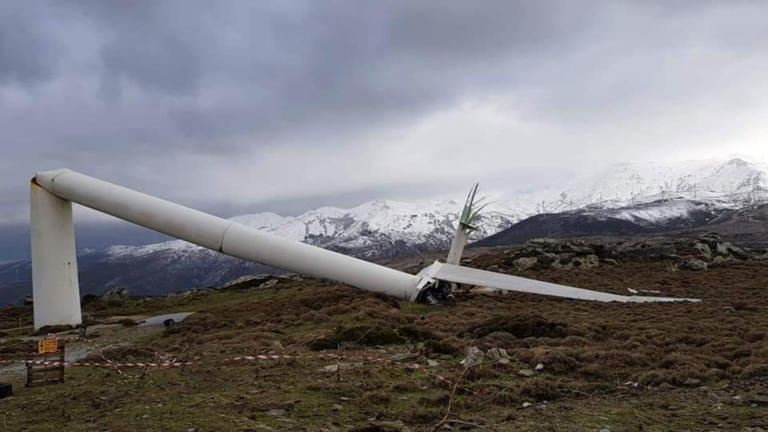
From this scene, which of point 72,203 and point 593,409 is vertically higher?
point 72,203

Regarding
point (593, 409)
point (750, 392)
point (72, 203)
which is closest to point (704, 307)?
point (750, 392)

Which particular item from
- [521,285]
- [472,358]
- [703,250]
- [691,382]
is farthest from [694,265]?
[472,358]

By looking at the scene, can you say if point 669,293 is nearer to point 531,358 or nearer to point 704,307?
point 704,307

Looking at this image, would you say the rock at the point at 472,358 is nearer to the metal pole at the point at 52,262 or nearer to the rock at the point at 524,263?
the metal pole at the point at 52,262

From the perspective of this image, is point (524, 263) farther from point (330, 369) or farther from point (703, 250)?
point (330, 369)

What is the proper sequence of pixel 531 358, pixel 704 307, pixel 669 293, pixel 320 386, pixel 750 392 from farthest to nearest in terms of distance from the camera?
pixel 669 293 → pixel 704 307 → pixel 531 358 → pixel 320 386 → pixel 750 392

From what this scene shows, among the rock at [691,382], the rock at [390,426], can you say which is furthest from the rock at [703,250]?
the rock at [390,426]
